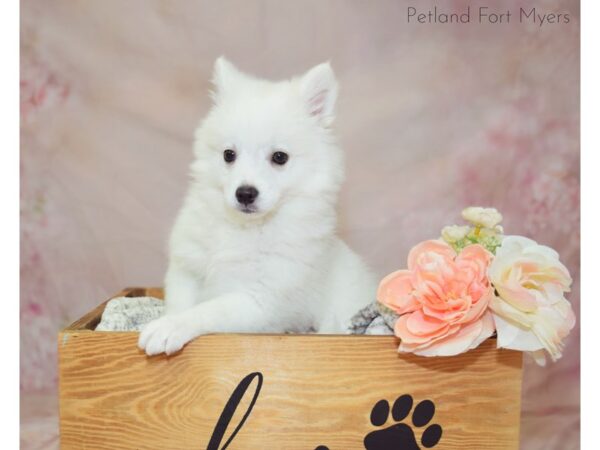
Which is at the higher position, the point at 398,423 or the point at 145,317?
the point at 145,317

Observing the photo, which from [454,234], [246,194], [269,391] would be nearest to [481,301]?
[454,234]

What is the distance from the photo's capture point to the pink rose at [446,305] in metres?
2.38

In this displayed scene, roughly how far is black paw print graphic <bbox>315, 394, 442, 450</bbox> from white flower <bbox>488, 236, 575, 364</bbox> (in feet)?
1.17

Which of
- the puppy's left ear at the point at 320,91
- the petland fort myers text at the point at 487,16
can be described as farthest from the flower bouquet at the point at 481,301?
the petland fort myers text at the point at 487,16

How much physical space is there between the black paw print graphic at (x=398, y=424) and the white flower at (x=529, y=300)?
0.36 meters

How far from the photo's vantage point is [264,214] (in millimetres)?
2744

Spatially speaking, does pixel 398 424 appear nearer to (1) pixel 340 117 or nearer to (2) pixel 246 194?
(2) pixel 246 194

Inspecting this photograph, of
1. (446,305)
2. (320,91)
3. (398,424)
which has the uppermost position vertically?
(320,91)

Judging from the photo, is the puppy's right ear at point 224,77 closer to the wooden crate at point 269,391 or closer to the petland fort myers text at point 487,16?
the wooden crate at point 269,391

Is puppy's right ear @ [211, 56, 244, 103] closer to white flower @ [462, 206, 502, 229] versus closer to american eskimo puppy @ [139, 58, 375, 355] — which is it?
american eskimo puppy @ [139, 58, 375, 355]

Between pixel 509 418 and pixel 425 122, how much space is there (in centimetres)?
177

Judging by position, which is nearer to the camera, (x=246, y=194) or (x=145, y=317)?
(x=246, y=194)

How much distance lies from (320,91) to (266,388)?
43.7 inches

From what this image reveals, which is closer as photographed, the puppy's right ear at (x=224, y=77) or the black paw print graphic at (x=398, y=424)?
the black paw print graphic at (x=398, y=424)
